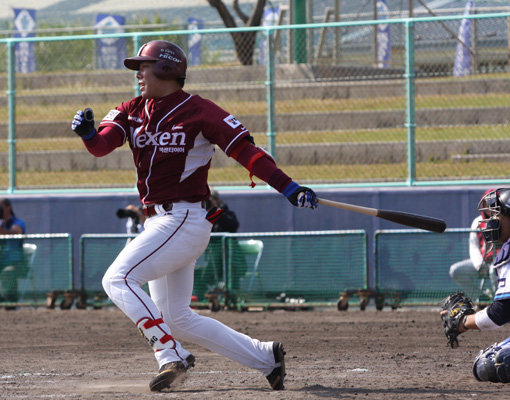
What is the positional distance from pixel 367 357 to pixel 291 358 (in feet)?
1.96

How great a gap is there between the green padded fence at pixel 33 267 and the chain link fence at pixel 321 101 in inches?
62.0

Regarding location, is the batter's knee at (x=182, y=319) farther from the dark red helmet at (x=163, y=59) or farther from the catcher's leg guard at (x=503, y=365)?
the catcher's leg guard at (x=503, y=365)

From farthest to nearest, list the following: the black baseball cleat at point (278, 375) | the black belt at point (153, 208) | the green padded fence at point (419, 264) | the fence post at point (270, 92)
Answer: the fence post at point (270, 92) < the green padded fence at point (419, 264) < the black baseball cleat at point (278, 375) < the black belt at point (153, 208)

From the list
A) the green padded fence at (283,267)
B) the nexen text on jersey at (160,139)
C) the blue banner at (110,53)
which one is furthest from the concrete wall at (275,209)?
the nexen text on jersey at (160,139)

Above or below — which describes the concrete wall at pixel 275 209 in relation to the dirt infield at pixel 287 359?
above

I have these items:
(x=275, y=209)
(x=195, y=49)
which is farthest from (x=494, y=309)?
(x=195, y=49)

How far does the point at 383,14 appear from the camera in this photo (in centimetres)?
2061

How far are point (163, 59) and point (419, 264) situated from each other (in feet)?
21.1

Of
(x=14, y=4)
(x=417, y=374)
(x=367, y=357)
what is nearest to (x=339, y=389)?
(x=417, y=374)

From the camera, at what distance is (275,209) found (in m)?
13.2

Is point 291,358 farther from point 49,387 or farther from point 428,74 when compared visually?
point 428,74

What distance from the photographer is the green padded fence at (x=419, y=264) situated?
460 inches

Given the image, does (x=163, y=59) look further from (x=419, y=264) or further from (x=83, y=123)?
(x=419, y=264)

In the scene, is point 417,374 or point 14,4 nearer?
point 417,374
